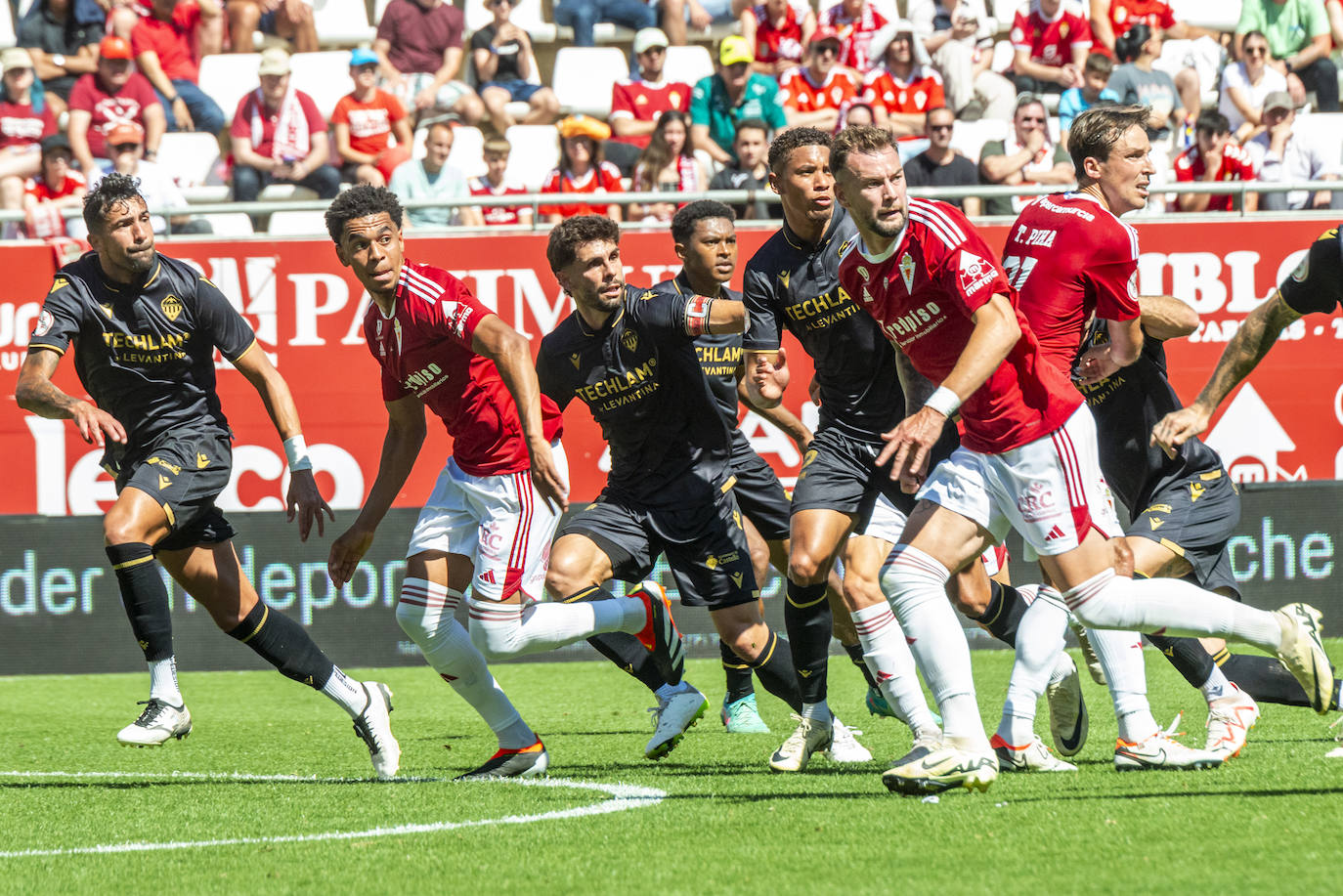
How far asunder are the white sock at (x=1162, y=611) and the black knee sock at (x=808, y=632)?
163 centimetres

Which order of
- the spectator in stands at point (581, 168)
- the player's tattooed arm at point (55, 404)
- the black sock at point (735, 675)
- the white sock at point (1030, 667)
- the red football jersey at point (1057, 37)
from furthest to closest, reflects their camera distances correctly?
the red football jersey at point (1057, 37), the spectator in stands at point (581, 168), the black sock at point (735, 675), the player's tattooed arm at point (55, 404), the white sock at point (1030, 667)

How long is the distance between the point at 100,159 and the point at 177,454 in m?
8.07

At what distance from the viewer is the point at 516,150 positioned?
587 inches

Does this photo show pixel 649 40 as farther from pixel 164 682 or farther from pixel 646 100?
pixel 164 682

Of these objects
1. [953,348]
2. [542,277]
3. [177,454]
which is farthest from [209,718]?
[953,348]

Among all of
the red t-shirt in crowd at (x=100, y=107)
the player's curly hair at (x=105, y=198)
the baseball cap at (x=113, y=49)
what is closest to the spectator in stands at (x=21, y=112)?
the red t-shirt in crowd at (x=100, y=107)

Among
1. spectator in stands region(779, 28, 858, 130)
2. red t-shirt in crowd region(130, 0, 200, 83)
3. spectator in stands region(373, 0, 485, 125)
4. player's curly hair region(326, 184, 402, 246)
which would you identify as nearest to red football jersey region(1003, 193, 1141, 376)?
player's curly hair region(326, 184, 402, 246)

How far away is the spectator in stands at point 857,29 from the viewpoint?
15.3 m

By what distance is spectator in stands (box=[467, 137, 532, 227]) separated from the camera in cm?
1293

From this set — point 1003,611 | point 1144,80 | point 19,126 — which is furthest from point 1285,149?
point 19,126

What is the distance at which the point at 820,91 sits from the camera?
14602 mm

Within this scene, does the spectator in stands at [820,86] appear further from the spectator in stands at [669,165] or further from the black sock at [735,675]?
the black sock at [735,675]

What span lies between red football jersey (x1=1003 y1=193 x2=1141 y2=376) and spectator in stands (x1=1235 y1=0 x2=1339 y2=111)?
418 inches

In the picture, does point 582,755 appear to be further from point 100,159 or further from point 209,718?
point 100,159
